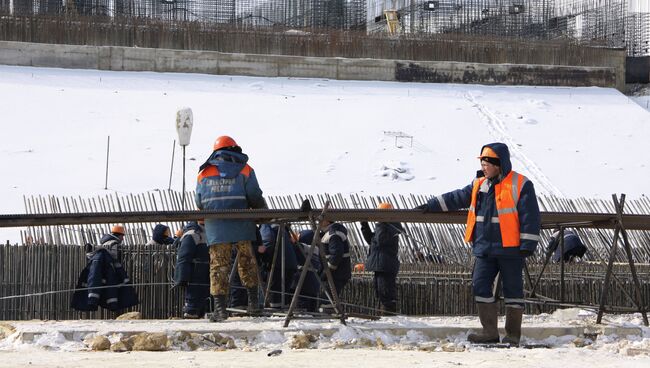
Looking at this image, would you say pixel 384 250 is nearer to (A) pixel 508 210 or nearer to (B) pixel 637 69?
(A) pixel 508 210

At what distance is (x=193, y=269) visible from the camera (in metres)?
11.4

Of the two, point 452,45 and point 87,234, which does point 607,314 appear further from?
point 452,45

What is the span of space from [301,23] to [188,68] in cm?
861

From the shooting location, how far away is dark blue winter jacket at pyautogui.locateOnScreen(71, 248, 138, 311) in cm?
1173

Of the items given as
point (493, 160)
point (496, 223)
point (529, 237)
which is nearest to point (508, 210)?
point (496, 223)

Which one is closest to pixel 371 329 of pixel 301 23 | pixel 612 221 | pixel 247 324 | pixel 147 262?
pixel 247 324

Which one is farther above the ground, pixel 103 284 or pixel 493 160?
pixel 493 160

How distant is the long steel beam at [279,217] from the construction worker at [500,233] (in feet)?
2.35

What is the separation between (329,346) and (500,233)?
1.43 metres

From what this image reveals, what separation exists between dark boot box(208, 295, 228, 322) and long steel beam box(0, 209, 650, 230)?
2.22ft

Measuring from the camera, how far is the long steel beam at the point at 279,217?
8.79 m

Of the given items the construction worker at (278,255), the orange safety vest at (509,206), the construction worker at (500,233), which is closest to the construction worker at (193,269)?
the construction worker at (278,255)

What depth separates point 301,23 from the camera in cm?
3416

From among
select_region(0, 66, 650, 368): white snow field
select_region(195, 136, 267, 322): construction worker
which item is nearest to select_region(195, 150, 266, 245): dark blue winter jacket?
select_region(195, 136, 267, 322): construction worker
